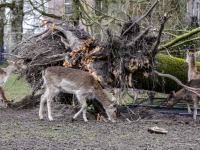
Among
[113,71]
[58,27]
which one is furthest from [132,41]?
[58,27]

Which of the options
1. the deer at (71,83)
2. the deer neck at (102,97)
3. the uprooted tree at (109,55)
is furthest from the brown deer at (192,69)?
the deer at (71,83)

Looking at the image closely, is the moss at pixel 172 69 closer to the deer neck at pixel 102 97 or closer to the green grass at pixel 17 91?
the deer neck at pixel 102 97

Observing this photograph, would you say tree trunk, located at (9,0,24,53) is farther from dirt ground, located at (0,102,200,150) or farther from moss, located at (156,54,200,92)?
moss, located at (156,54,200,92)

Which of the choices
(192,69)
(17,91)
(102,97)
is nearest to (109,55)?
(102,97)

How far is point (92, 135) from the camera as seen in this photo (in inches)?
209

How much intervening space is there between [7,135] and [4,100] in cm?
400

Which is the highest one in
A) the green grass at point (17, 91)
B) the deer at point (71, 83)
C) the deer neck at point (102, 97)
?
the deer at point (71, 83)

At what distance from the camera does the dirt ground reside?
4535 mm

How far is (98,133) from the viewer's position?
18.1 feet

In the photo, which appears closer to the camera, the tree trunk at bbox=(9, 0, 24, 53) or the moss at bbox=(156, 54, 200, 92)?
the moss at bbox=(156, 54, 200, 92)

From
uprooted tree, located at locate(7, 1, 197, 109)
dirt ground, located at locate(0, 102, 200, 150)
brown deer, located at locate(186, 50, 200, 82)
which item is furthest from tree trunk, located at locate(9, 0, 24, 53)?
brown deer, located at locate(186, 50, 200, 82)

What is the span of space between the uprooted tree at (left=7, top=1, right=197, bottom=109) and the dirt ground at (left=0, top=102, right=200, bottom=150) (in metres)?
1.11

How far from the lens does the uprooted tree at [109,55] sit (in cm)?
703

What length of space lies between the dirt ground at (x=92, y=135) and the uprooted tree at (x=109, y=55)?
111 cm
